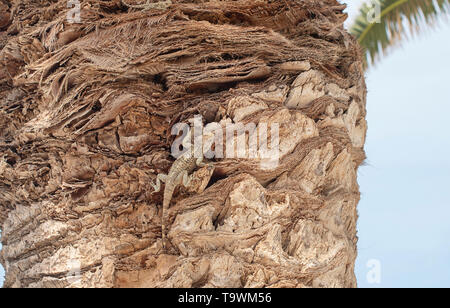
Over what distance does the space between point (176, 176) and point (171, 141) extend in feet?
1.45

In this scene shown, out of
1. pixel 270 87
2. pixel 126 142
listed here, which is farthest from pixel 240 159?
pixel 126 142

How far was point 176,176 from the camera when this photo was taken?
4.50 m

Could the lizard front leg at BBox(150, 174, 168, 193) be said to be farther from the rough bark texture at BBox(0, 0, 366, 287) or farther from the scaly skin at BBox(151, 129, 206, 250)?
the rough bark texture at BBox(0, 0, 366, 287)

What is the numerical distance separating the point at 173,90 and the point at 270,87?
86cm

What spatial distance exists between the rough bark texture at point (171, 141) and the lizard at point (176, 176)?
3.4 inches

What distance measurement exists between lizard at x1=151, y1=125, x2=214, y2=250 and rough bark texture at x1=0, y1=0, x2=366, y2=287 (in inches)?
3.4

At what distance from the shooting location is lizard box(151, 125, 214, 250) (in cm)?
443

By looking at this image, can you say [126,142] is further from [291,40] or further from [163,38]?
[291,40]

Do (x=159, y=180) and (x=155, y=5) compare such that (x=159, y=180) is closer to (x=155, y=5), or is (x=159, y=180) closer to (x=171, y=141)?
(x=171, y=141)

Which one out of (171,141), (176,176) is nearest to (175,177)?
(176,176)

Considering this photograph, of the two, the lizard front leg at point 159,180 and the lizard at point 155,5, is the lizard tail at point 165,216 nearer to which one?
the lizard front leg at point 159,180

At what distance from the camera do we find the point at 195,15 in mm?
5090

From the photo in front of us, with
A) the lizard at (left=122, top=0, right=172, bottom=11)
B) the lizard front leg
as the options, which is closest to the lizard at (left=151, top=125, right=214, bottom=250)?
the lizard front leg
